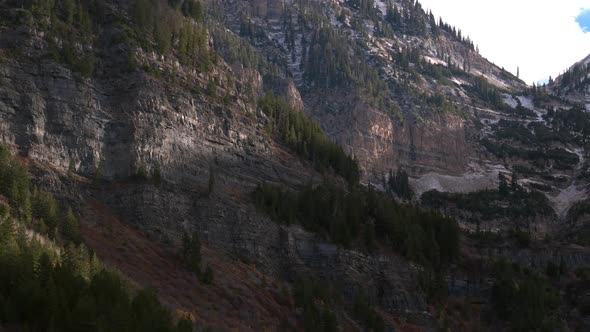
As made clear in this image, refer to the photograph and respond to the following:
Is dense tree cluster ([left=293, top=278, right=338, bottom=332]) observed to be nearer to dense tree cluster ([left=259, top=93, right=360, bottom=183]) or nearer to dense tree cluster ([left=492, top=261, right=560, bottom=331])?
dense tree cluster ([left=492, top=261, right=560, bottom=331])

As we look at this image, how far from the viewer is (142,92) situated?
283ft

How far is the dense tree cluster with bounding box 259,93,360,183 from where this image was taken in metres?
115

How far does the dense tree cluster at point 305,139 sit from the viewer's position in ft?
378

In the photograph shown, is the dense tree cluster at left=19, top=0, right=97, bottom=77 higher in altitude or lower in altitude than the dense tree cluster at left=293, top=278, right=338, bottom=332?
higher

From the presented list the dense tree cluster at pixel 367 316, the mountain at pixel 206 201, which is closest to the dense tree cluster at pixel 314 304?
the mountain at pixel 206 201

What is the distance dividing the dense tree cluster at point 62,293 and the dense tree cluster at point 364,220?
116 ft

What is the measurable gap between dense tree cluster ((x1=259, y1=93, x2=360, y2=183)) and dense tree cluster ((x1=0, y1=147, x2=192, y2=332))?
56.4 m

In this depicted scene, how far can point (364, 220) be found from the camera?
10231 centimetres

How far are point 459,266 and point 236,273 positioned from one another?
39.5 metres

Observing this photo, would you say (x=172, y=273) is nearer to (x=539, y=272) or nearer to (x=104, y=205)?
(x=104, y=205)

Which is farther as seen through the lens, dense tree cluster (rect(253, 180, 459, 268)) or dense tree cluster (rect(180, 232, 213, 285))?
dense tree cluster (rect(253, 180, 459, 268))

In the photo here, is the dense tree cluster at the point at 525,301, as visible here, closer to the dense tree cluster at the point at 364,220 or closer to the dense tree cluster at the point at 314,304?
the dense tree cluster at the point at 364,220

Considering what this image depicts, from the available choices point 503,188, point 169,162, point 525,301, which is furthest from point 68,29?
point 503,188

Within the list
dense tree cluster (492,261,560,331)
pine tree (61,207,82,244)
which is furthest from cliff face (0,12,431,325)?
dense tree cluster (492,261,560,331)
